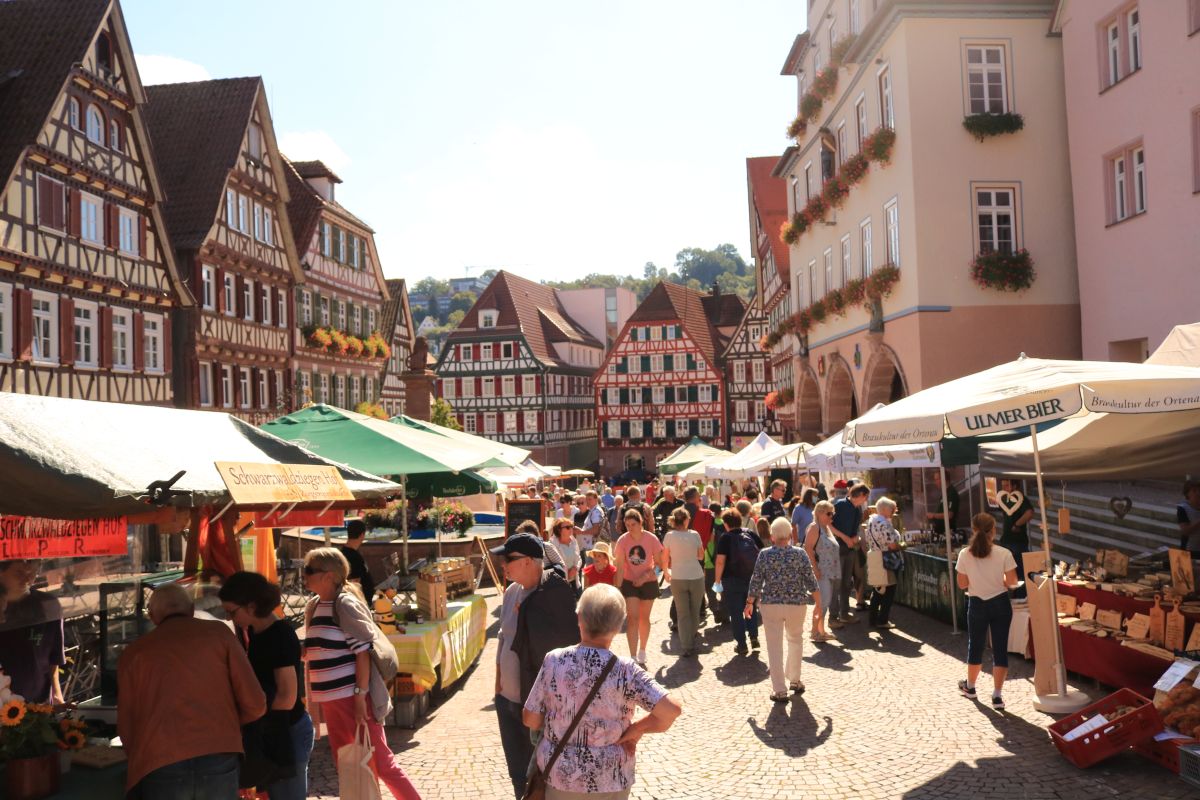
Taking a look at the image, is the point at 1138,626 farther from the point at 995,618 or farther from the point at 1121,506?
the point at 1121,506

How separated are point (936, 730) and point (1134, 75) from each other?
13.7 meters

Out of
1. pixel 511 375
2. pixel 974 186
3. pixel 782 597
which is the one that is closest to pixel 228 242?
pixel 974 186

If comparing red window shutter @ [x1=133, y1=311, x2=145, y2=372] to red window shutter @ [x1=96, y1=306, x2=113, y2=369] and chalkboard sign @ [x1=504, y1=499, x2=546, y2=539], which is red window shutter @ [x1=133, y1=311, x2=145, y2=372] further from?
chalkboard sign @ [x1=504, y1=499, x2=546, y2=539]

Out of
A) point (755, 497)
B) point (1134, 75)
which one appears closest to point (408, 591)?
point (755, 497)

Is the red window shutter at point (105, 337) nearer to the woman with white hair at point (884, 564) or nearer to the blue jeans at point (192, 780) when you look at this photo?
the woman with white hair at point (884, 564)

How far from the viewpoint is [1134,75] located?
685 inches

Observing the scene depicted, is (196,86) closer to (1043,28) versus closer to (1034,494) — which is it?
(1043,28)

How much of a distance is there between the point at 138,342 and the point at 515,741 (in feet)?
69.3

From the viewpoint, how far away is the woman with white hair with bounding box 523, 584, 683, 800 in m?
4.34

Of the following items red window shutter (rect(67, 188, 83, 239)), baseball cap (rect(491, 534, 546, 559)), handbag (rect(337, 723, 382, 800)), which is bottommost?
handbag (rect(337, 723, 382, 800))

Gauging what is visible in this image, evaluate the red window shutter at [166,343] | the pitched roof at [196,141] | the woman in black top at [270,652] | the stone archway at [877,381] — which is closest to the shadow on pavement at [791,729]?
the woman in black top at [270,652]

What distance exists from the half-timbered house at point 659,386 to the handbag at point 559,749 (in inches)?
2256

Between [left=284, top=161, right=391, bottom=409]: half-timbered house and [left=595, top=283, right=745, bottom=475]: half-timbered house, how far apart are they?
2439 cm

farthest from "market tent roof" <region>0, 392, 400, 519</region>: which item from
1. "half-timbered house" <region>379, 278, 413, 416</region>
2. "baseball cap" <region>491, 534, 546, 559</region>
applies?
"half-timbered house" <region>379, 278, 413, 416</region>
